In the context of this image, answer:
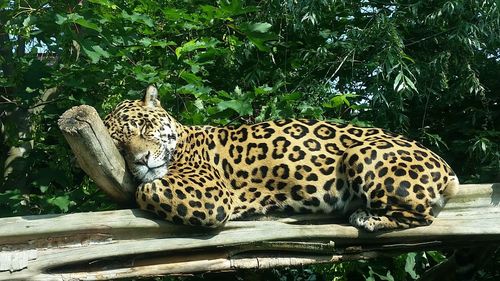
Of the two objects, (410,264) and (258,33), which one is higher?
(258,33)

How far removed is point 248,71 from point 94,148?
4.12 metres

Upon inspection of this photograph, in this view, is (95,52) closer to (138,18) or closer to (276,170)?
(138,18)

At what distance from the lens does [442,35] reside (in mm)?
8523

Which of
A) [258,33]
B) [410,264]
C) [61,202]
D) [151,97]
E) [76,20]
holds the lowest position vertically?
[410,264]

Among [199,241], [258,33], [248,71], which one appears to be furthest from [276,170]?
[248,71]

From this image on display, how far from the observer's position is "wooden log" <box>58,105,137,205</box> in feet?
15.7

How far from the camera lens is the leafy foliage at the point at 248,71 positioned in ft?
20.9

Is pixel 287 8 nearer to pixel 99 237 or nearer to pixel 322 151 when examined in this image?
pixel 322 151

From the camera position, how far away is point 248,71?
28.6ft

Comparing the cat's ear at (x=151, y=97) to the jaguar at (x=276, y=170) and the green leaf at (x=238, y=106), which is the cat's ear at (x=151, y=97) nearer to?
the jaguar at (x=276, y=170)

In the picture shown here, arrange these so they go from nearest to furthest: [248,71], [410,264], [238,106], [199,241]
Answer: [199,241] → [238,106] → [410,264] → [248,71]

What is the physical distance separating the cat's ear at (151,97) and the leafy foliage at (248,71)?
1.34ft

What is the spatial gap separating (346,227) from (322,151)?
2.34ft

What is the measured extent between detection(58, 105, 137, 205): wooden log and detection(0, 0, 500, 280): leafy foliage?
3.62ft
